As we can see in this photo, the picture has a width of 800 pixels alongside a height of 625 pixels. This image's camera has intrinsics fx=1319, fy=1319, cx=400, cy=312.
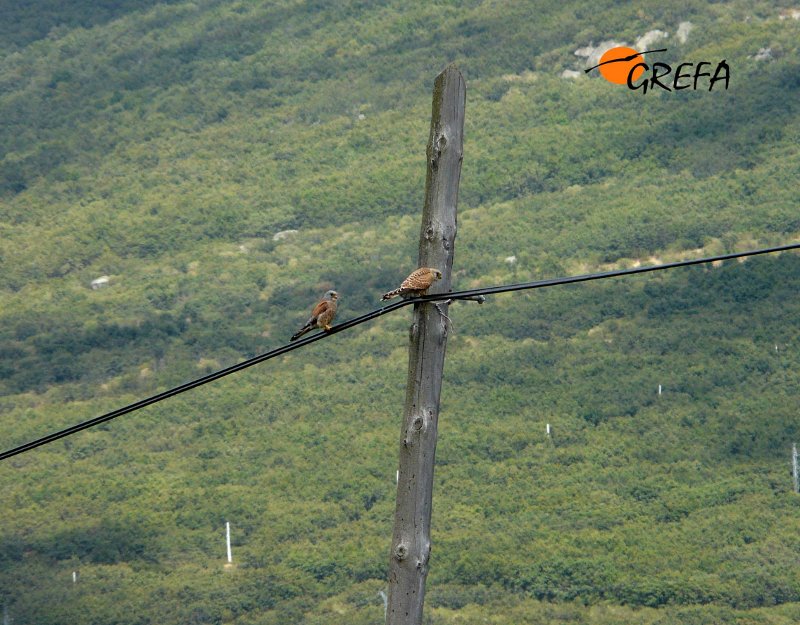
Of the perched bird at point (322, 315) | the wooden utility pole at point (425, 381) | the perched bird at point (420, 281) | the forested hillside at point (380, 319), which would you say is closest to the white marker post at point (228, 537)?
the forested hillside at point (380, 319)

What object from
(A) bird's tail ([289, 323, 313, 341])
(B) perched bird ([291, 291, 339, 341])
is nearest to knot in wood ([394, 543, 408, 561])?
(A) bird's tail ([289, 323, 313, 341])

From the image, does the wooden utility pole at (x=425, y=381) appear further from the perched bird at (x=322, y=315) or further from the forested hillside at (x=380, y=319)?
the forested hillside at (x=380, y=319)

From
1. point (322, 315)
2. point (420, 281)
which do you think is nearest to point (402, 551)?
point (420, 281)

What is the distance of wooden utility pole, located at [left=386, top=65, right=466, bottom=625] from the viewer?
265 inches

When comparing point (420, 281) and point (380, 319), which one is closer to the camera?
point (420, 281)

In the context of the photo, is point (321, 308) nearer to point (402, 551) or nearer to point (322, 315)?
point (322, 315)

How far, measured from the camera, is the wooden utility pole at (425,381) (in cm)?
674

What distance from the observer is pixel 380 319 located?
57.4 meters

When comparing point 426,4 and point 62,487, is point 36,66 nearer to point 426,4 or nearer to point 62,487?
point 426,4

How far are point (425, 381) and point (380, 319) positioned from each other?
50.7 m

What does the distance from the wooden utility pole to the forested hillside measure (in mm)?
28679

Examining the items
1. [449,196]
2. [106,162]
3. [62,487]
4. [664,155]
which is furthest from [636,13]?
[449,196]

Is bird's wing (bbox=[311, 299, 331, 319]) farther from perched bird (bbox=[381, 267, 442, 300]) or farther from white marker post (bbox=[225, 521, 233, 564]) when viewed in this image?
white marker post (bbox=[225, 521, 233, 564])

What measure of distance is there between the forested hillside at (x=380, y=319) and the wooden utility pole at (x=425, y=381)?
94.1 ft
